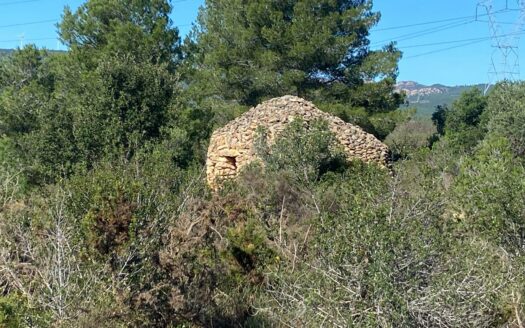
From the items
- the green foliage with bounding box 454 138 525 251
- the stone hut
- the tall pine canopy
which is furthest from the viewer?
the tall pine canopy

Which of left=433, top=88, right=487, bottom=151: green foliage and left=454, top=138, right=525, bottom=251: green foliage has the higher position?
left=433, top=88, right=487, bottom=151: green foliage

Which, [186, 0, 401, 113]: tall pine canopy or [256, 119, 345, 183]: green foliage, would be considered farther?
[186, 0, 401, 113]: tall pine canopy

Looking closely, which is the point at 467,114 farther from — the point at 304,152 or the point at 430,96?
the point at 430,96

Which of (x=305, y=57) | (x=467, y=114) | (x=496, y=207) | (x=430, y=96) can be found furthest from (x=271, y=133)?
(x=430, y=96)

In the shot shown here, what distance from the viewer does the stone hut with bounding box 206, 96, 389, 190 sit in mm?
12914

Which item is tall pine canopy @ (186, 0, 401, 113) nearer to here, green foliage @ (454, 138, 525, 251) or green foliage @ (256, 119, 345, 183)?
green foliage @ (256, 119, 345, 183)

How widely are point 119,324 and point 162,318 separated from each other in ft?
2.29

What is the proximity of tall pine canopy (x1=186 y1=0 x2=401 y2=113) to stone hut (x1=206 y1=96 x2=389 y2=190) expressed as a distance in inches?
296

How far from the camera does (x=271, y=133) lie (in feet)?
40.8

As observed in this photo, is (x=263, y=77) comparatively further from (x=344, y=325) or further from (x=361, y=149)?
(x=344, y=325)

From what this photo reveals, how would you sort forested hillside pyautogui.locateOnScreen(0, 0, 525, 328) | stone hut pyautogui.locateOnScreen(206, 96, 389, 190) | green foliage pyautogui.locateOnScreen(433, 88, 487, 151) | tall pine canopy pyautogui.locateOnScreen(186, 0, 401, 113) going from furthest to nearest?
green foliage pyautogui.locateOnScreen(433, 88, 487, 151) → tall pine canopy pyautogui.locateOnScreen(186, 0, 401, 113) → stone hut pyautogui.locateOnScreen(206, 96, 389, 190) → forested hillside pyautogui.locateOnScreen(0, 0, 525, 328)

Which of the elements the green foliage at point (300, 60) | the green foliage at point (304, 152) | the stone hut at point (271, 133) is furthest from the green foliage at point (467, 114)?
the green foliage at point (304, 152)

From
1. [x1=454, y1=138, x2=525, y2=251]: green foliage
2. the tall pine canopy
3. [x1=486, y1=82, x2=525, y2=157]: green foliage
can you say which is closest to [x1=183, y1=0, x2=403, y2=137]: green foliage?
the tall pine canopy

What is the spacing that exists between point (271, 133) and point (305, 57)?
9.19m
